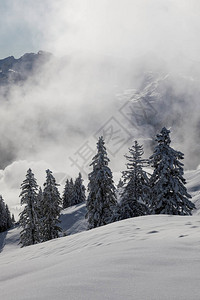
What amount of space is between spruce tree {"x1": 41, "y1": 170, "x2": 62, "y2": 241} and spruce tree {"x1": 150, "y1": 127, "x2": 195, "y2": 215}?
1446 centimetres

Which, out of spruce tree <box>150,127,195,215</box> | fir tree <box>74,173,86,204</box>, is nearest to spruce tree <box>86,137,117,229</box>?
spruce tree <box>150,127,195,215</box>

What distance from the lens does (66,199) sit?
236 feet

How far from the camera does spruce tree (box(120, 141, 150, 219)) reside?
20516 millimetres

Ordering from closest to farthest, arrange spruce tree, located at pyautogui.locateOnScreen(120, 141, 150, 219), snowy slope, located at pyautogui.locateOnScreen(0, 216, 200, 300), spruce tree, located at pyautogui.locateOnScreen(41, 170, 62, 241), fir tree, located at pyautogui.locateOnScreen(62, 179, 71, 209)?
1. snowy slope, located at pyautogui.locateOnScreen(0, 216, 200, 300)
2. spruce tree, located at pyautogui.locateOnScreen(120, 141, 150, 219)
3. spruce tree, located at pyautogui.locateOnScreen(41, 170, 62, 241)
4. fir tree, located at pyautogui.locateOnScreen(62, 179, 71, 209)

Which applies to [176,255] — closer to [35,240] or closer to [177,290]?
[177,290]

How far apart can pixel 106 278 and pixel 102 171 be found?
2006 centimetres

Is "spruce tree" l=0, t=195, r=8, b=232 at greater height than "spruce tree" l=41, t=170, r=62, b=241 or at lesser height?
greater

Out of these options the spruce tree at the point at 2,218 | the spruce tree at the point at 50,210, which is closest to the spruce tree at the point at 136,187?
the spruce tree at the point at 50,210

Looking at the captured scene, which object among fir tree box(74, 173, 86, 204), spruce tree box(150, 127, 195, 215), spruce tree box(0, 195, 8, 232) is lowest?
spruce tree box(150, 127, 195, 215)

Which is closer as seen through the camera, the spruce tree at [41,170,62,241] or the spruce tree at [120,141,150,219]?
the spruce tree at [120,141,150,219]

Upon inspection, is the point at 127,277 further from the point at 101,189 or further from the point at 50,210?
the point at 50,210

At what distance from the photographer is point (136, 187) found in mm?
21031

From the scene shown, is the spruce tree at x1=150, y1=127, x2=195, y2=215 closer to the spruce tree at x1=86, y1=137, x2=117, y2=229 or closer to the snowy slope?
the spruce tree at x1=86, y1=137, x2=117, y2=229

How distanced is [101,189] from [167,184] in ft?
24.5
